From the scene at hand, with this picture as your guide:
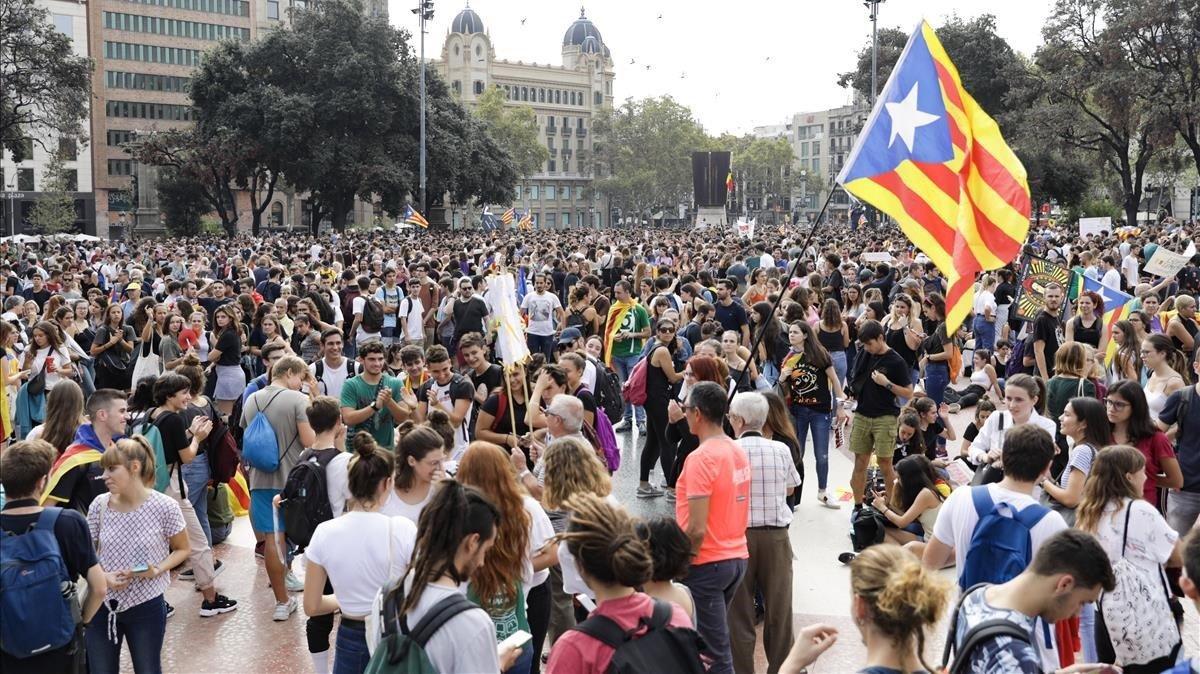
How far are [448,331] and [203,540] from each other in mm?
8613

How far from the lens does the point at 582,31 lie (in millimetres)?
147750

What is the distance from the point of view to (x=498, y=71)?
123938 mm

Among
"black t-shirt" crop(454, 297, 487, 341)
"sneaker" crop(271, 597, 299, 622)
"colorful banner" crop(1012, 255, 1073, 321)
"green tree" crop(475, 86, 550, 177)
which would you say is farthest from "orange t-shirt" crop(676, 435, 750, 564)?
"green tree" crop(475, 86, 550, 177)

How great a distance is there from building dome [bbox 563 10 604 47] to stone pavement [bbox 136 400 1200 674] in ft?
469

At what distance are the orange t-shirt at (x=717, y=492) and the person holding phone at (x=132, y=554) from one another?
7.85 ft

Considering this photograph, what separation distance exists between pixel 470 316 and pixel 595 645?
10.9m

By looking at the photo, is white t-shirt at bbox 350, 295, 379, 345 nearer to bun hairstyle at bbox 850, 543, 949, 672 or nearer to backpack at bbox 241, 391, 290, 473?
backpack at bbox 241, 391, 290, 473

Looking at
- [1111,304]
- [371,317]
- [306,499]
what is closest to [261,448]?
[306,499]

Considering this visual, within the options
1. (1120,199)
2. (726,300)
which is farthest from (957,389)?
(1120,199)

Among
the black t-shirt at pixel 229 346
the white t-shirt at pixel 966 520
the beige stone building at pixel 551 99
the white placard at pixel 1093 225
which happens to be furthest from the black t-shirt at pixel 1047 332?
the beige stone building at pixel 551 99

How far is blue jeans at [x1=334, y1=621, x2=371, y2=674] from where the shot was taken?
4984 mm

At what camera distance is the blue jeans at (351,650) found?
498 centimetres

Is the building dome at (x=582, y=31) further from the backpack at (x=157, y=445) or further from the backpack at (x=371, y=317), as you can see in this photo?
the backpack at (x=157, y=445)

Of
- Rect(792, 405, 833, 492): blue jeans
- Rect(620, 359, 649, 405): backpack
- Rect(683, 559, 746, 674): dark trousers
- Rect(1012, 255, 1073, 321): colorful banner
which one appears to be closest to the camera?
Rect(683, 559, 746, 674): dark trousers
